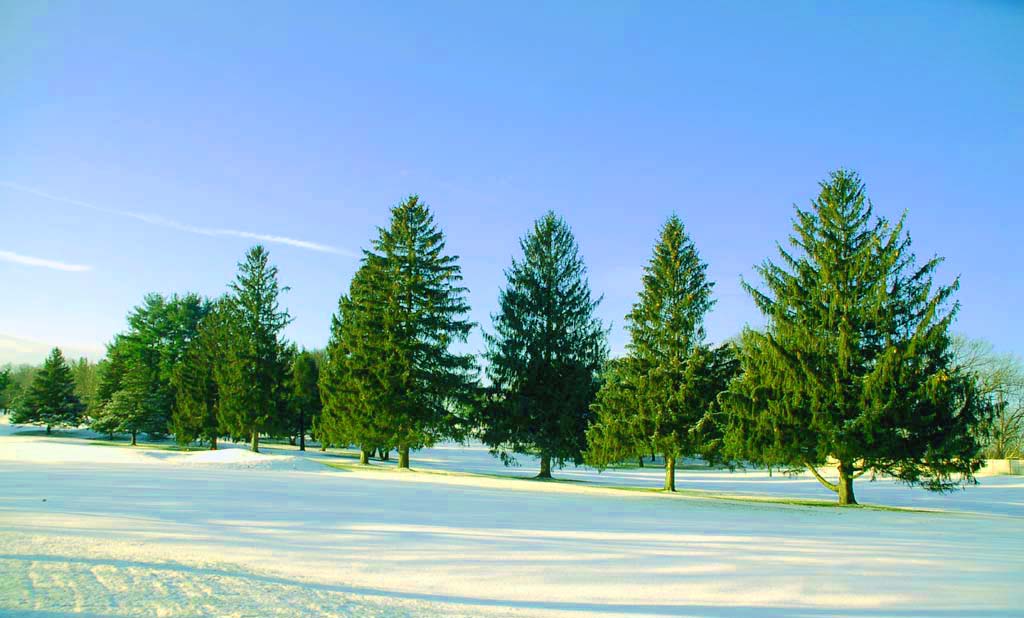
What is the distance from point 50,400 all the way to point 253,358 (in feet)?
101

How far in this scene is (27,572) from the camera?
21.8 feet

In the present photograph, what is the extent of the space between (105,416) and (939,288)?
190ft

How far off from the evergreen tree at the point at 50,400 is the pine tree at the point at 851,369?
62825 mm

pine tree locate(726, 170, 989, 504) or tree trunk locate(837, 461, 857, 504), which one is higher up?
pine tree locate(726, 170, 989, 504)

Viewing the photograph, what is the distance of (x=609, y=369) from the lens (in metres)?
27.7

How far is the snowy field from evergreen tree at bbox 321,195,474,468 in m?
14.9

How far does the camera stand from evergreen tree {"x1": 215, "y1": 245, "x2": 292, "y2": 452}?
42.7 meters

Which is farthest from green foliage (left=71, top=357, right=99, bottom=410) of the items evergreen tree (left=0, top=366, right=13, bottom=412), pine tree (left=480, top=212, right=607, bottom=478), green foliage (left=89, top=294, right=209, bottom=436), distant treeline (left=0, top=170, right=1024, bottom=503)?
pine tree (left=480, top=212, right=607, bottom=478)

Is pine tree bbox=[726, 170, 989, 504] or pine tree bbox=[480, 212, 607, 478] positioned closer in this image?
pine tree bbox=[726, 170, 989, 504]

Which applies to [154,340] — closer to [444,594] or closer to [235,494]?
[235,494]

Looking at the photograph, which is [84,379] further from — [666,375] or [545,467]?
[666,375]

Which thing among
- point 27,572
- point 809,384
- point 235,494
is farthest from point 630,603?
point 809,384

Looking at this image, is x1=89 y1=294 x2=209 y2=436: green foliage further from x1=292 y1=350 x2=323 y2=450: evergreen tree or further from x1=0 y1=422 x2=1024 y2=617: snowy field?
x1=0 y1=422 x2=1024 y2=617: snowy field

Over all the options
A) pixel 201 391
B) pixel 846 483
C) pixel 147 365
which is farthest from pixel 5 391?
pixel 846 483
